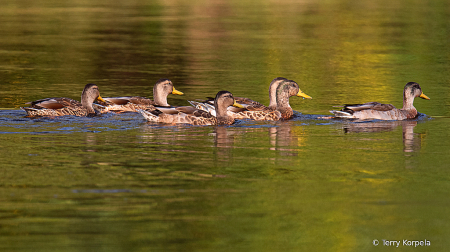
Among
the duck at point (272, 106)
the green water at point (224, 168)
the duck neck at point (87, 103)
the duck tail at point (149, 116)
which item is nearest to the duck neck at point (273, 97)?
the duck at point (272, 106)

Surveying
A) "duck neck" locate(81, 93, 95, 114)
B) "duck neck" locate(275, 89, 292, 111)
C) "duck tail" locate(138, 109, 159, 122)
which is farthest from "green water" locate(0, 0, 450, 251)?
"duck neck" locate(81, 93, 95, 114)

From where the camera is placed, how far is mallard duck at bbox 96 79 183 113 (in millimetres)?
19469

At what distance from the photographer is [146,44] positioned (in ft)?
132

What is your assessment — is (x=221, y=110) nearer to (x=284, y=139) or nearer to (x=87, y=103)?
(x=284, y=139)

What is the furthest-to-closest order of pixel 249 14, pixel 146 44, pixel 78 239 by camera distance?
pixel 249 14
pixel 146 44
pixel 78 239

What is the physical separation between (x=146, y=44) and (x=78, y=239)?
32158mm

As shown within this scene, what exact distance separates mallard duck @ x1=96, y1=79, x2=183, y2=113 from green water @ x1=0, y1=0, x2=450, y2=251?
2.39 feet

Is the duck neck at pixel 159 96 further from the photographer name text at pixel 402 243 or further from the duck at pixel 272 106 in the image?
the photographer name text at pixel 402 243

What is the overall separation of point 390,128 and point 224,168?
6243mm

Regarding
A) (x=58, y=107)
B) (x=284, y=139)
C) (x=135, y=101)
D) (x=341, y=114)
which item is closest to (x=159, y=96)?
(x=135, y=101)

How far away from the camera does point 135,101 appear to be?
19562 millimetres

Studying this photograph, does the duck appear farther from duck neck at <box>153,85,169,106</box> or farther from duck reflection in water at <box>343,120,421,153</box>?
duck reflection in water at <box>343,120,421,153</box>

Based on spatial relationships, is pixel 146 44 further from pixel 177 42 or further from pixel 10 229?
pixel 10 229

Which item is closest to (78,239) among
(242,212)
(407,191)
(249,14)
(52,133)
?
(242,212)
